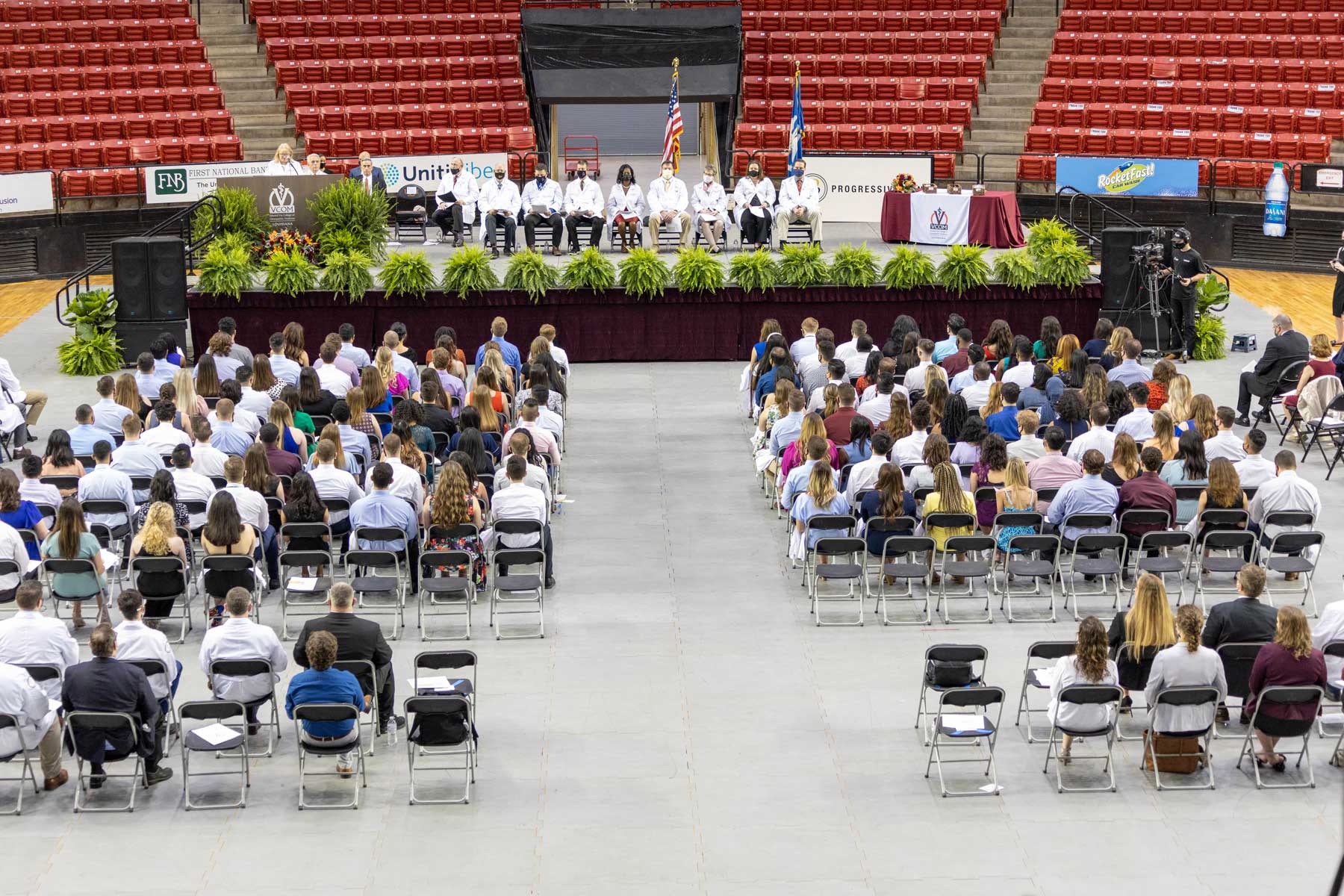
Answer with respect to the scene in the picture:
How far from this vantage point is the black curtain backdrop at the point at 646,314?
22766 mm

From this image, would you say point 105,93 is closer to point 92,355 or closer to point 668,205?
point 92,355

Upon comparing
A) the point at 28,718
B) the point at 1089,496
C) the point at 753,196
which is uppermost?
the point at 753,196

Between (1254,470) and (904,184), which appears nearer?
(1254,470)

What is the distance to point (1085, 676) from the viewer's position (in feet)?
35.4

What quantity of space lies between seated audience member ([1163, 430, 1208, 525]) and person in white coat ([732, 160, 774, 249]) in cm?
1161

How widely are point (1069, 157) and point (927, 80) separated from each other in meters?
4.56

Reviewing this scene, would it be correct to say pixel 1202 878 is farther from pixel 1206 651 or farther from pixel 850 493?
pixel 850 493

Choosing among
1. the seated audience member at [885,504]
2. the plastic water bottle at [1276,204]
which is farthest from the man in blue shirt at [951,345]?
the plastic water bottle at [1276,204]

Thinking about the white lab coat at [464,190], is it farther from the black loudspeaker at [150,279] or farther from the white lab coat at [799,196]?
the black loudspeaker at [150,279]

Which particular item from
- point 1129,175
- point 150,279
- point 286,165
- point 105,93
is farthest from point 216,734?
point 105,93

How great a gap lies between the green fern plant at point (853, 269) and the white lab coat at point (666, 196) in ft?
11.7

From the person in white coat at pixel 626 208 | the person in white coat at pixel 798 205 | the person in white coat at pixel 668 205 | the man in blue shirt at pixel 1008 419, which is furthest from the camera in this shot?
the person in white coat at pixel 798 205

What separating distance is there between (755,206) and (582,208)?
2658 mm

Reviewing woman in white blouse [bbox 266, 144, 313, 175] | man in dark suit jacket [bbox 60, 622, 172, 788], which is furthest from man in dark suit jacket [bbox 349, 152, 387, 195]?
man in dark suit jacket [bbox 60, 622, 172, 788]
